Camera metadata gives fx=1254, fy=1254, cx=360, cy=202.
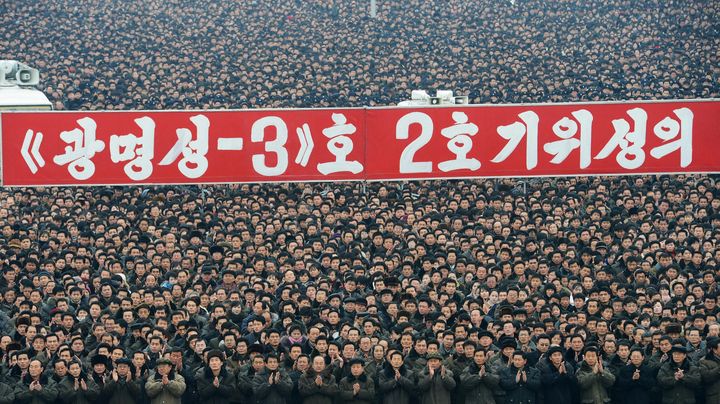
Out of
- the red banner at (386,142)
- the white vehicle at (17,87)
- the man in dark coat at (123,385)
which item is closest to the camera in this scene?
the man in dark coat at (123,385)

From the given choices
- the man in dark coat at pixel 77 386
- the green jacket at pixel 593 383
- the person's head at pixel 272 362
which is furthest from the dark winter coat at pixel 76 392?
the green jacket at pixel 593 383

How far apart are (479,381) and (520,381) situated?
457mm

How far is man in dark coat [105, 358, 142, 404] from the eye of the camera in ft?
42.7

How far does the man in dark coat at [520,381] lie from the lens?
13.3 m

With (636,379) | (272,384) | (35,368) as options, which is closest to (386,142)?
(272,384)

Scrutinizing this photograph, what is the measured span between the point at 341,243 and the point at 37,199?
5.73 meters

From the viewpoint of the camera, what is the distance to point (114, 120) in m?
17.0

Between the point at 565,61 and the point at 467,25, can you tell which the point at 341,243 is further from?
the point at 467,25

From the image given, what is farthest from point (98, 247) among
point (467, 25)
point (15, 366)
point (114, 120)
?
point (467, 25)

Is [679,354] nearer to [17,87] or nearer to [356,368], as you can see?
[356,368]

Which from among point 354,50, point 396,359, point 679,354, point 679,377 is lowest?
point 679,377

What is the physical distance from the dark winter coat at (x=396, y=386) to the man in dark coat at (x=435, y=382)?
0.11 m

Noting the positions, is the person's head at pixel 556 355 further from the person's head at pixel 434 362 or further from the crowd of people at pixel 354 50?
the crowd of people at pixel 354 50

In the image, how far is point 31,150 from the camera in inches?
659
